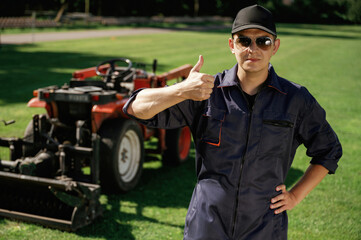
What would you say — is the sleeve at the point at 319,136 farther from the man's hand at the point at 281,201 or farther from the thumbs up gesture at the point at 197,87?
the thumbs up gesture at the point at 197,87

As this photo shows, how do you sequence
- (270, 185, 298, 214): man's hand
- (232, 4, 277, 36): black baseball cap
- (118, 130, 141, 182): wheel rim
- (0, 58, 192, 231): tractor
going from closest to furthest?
(232, 4, 277, 36): black baseball cap < (270, 185, 298, 214): man's hand < (0, 58, 192, 231): tractor < (118, 130, 141, 182): wheel rim

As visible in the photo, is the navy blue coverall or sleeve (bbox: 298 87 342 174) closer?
the navy blue coverall

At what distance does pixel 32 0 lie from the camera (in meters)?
42.4

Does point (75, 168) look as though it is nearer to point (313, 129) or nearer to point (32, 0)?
point (313, 129)


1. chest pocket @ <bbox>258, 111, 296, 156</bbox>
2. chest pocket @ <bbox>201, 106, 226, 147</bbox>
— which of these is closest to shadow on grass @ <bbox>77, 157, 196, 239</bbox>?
chest pocket @ <bbox>201, 106, 226, 147</bbox>

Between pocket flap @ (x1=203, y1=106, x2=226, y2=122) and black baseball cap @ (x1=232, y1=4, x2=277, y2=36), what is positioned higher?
black baseball cap @ (x1=232, y1=4, x2=277, y2=36)

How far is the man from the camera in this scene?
221 centimetres

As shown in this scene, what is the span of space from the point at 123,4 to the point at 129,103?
4899cm

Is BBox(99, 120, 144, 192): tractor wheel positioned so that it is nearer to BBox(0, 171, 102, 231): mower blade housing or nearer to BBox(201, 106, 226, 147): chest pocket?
BBox(0, 171, 102, 231): mower blade housing

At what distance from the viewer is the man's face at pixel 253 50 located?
225 cm

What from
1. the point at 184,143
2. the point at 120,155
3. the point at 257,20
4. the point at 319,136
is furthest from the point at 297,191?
the point at 184,143

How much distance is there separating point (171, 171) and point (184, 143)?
1.68ft

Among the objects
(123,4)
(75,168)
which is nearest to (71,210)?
(75,168)

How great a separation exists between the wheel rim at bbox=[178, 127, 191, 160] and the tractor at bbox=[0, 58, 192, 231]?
742 mm
